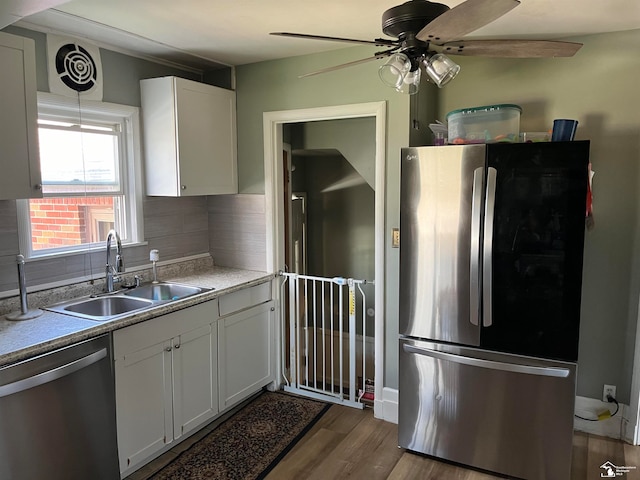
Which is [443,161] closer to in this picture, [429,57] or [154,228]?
[429,57]

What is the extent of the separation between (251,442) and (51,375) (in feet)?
4.18

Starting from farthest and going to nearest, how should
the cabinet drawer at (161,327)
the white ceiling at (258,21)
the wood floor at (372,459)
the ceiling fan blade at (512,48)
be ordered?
the wood floor at (372,459)
the cabinet drawer at (161,327)
the white ceiling at (258,21)
the ceiling fan blade at (512,48)

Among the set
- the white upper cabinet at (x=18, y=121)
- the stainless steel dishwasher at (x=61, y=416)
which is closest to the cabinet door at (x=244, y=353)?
the stainless steel dishwasher at (x=61, y=416)

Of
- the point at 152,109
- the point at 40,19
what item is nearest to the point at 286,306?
the point at 152,109

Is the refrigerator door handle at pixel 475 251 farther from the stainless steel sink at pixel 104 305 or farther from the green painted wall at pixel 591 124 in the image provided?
the stainless steel sink at pixel 104 305

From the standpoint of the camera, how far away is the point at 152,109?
315 centimetres

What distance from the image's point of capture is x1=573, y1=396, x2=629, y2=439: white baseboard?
2883 millimetres

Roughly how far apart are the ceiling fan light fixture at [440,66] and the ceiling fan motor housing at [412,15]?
6.0 inches

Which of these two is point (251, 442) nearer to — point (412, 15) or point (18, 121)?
point (18, 121)

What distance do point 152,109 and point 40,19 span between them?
0.81 meters

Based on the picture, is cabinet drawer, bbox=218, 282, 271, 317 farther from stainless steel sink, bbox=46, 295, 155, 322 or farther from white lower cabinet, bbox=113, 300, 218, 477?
stainless steel sink, bbox=46, 295, 155, 322

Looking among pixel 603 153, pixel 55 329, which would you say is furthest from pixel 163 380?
pixel 603 153

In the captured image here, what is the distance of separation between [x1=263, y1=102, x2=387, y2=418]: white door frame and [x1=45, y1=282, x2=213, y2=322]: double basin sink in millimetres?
701

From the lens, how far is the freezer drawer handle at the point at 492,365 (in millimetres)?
2391
